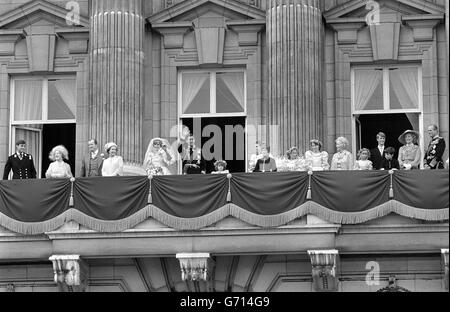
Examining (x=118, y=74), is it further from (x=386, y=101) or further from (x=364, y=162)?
(x=364, y=162)

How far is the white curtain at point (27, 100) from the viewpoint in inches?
2136

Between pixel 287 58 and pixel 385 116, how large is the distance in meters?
3.67

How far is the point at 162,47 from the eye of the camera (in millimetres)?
53625

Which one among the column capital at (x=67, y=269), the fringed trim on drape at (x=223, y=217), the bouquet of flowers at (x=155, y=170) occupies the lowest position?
the column capital at (x=67, y=269)

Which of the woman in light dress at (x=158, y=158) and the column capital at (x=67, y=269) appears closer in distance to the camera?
the column capital at (x=67, y=269)

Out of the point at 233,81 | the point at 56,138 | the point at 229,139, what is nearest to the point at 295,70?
the point at 233,81

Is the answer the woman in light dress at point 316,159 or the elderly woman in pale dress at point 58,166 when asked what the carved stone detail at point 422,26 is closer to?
the woman in light dress at point 316,159

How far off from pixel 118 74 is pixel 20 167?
414 centimetres

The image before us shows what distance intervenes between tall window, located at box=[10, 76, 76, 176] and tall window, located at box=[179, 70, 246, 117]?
3.54 meters

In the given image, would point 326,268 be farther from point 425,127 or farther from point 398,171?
point 425,127

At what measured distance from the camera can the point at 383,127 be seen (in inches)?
2072

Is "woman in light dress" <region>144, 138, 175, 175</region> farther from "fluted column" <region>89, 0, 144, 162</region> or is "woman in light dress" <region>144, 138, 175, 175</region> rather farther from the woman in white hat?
"fluted column" <region>89, 0, 144, 162</region>

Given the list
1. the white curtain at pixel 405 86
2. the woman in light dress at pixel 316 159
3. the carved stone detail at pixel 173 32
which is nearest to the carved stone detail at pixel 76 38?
the carved stone detail at pixel 173 32

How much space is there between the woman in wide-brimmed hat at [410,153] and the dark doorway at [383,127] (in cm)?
335
